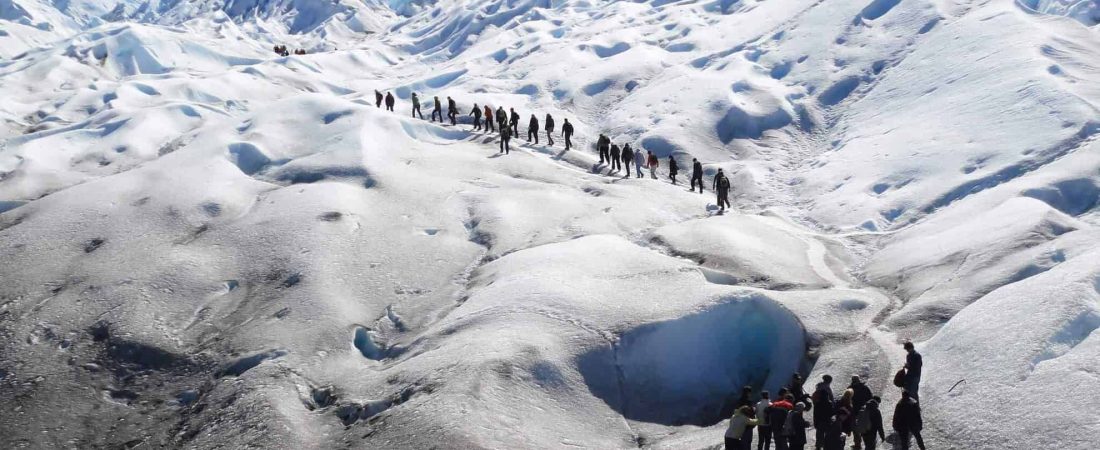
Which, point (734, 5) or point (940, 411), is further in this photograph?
point (734, 5)

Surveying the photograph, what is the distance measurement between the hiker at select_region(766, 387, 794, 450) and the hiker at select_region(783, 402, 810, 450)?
9 cm

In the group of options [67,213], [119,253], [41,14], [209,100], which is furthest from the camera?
[41,14]

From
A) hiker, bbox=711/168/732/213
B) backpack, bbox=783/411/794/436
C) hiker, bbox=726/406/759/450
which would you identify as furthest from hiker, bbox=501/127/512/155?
backpack, bbox=783/411/794/436

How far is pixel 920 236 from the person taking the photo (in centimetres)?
→ 2372

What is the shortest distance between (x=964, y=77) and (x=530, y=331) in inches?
1073

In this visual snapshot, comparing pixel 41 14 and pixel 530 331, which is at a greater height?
pixel 530 331

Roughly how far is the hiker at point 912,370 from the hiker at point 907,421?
4.16 feet

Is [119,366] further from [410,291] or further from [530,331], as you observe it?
[530,331]

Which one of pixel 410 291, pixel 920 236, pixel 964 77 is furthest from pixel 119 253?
pixel 964 77

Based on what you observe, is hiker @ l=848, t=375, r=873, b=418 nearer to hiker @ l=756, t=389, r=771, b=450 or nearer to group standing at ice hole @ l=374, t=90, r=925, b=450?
group standing at ice hole @ l=374, t=90, r=925, b=450

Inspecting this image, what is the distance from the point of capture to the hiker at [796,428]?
501 inches

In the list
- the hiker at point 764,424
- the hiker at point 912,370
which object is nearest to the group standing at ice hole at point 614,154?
the hiker at point 912,370

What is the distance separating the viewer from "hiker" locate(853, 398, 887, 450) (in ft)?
42.2

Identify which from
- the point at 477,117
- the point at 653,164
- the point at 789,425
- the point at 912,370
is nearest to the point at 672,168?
the point at 653,164
